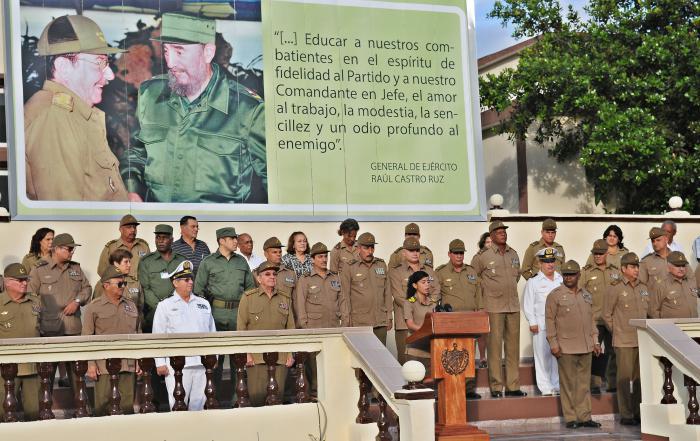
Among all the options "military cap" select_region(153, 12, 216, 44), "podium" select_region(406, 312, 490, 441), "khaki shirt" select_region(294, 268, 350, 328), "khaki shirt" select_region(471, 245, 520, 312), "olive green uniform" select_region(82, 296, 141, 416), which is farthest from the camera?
"military cap" select_region(153, 12, 216, 44)

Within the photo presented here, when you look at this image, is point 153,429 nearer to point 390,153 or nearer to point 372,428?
point 372,428

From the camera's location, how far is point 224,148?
1359 centimetres

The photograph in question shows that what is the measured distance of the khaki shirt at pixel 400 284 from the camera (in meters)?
12.1

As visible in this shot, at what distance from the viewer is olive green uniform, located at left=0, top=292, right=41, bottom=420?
30.5 feet

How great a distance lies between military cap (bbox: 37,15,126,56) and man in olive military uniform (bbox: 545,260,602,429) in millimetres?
5169

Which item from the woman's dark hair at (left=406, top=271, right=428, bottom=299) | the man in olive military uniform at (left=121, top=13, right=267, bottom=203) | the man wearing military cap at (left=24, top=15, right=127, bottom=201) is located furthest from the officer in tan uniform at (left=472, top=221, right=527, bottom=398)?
the man wearing military cap at (left=24, top=15, right=127, bottom=201)

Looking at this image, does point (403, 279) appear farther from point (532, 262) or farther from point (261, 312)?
point (261, 312)

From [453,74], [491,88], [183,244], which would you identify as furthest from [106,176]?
[491,88]

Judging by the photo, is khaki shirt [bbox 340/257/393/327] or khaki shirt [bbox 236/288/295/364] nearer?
khaki shirt [bbox 236/288/295/364]

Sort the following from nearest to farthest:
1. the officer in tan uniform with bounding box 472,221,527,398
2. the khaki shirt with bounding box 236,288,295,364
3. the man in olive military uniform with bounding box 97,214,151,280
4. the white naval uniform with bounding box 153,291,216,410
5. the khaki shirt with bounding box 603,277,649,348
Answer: the white naval uniform with bounding box 153,291,216,410 < the khaki shirt with bounding box 236,288,295,364 < the man in olive military uniform with bounding box 97,214,151,280 < the khaki shirt with bounding box 603,277,649,348 < the officer in tan uniform with bounding box 472,221,527,398

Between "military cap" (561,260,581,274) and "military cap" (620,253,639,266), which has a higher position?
"military cap" (620,253,639,266)

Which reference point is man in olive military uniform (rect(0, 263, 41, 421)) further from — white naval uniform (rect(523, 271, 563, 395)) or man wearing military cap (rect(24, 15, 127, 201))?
white naval uniform (rect(523, 271, 563, 395))

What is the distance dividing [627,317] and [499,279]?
1351mm

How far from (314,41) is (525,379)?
429 cm
